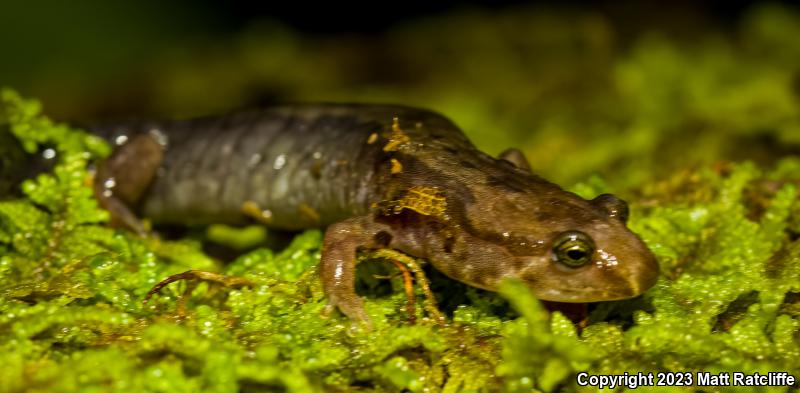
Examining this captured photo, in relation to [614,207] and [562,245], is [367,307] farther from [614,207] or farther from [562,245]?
[614,207]

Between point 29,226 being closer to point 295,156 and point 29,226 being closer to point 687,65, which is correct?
point 295,156

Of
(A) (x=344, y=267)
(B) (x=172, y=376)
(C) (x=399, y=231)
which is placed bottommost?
(B) (x=172, y=376)

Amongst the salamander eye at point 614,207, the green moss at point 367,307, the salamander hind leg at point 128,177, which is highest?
the salamander hind leg at point 128,177

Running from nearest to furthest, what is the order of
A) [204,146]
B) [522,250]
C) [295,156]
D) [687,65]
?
[522,250]
[295,156]
[204,146]
[687,65]

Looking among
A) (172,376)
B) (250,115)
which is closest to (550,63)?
(250,115)

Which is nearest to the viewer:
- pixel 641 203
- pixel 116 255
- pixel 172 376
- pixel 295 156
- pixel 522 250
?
pixel 172 376

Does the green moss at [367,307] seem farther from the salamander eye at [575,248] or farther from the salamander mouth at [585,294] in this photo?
the salamander eye at [575,248]

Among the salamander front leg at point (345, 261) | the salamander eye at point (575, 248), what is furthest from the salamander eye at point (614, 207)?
the salamander front leg at point (345, 261)
